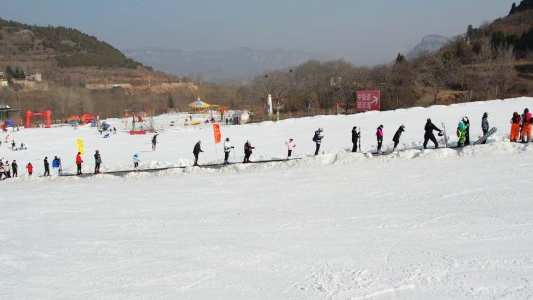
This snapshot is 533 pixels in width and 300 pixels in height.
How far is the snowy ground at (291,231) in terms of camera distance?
7109mm

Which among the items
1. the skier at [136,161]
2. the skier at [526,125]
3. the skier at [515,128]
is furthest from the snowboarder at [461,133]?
the skier at [136,161]

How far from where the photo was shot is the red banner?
4531 cm

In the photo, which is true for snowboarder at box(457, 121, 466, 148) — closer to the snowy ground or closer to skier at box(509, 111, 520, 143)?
the snowy ground

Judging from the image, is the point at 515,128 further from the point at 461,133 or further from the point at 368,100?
the point at 368,100

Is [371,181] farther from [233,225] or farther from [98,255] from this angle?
[98,255]

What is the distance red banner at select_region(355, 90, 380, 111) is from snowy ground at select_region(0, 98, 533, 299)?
2679 centimetres

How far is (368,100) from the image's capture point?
45875 millimetres

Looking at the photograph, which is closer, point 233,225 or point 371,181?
point 233,225

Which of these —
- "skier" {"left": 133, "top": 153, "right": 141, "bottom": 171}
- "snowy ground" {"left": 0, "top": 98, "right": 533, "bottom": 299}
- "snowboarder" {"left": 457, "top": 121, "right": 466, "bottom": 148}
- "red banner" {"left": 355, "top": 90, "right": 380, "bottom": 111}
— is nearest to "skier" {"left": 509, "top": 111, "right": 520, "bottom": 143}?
"snowy ground" {"left": 0, "top": 98, "right": 533, "bottom": 299}

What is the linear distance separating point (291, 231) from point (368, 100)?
3799 cm

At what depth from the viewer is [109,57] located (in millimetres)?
192875

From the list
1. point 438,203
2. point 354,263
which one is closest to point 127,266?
point 354,263

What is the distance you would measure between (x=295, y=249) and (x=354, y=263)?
4.98 ft

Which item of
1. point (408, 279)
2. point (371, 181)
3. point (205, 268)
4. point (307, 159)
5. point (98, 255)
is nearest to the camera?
point (408, 279)
